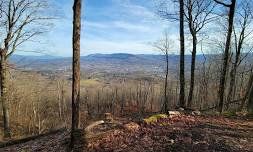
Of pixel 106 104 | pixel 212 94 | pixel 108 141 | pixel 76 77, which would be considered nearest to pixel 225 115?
pixel 108 141

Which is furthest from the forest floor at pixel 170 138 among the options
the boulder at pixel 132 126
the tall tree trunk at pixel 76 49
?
the tall tree trunk at pixel 76 49

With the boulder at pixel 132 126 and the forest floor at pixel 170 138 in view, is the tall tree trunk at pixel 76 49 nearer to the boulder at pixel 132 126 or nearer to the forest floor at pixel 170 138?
the forest floor at pixel 170 138

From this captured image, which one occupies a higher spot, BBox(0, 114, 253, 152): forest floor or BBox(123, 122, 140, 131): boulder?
BBox(123, 122, 140, 131): boulder

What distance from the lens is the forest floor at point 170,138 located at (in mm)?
7452

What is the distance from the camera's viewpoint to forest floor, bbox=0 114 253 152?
7.45 meters

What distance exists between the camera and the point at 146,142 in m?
7.79

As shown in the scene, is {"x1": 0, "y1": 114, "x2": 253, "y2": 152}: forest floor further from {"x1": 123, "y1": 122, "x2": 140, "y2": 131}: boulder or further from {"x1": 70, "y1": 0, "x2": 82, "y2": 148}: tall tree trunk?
{"x1": 70, "y1": 0, "x2": 82, "y2": 148}: tall tree trunk

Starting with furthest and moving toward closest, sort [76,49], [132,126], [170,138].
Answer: [132,126] → [76,49] → [170,138]

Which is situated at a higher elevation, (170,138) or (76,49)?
(76,49)

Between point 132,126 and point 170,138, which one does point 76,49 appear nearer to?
point 132,126

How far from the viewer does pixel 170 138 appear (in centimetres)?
796

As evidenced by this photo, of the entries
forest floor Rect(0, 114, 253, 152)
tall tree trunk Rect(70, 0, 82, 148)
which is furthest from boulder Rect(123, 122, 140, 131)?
tall tree trunk Rect(70, 0, 82, 148)

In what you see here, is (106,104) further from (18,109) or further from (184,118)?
(184,118)

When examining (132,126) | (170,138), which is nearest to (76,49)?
(132,126)
